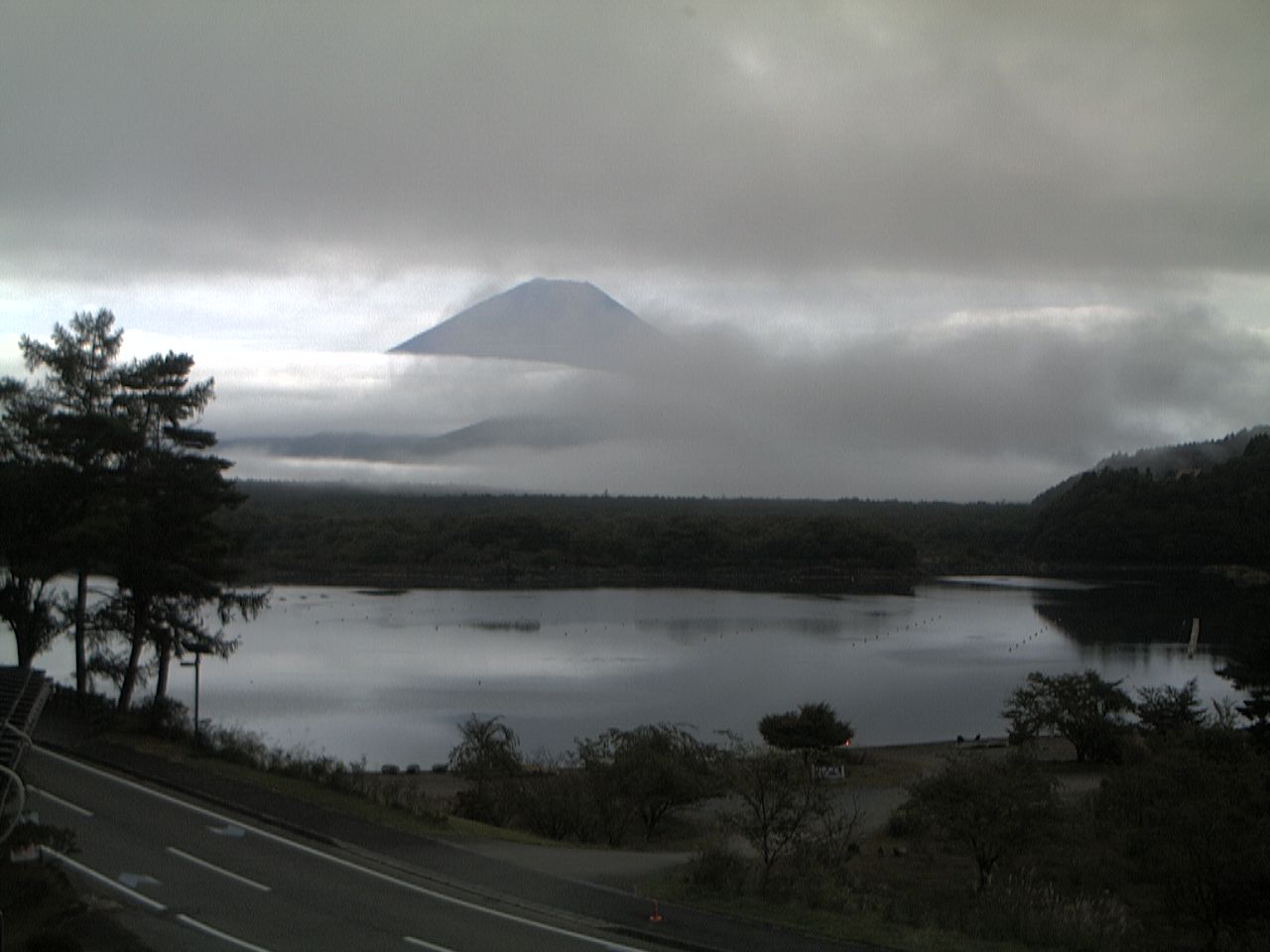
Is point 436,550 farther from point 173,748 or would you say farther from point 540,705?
point 173,748

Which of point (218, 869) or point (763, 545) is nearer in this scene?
point (218, 869)

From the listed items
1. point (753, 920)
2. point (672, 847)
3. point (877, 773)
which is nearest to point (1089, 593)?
point (877, 773)

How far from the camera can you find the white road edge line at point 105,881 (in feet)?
30.5

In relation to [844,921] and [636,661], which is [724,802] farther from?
[636,661]

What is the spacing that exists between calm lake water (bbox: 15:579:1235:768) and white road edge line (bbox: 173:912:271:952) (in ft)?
61.7

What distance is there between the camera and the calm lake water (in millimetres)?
34000

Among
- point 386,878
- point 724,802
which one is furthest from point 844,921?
point 724,802

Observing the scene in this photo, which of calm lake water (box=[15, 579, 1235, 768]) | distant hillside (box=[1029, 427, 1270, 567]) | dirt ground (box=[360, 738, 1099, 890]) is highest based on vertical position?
distant hillside (box=[1029, 427, 1270, 567])

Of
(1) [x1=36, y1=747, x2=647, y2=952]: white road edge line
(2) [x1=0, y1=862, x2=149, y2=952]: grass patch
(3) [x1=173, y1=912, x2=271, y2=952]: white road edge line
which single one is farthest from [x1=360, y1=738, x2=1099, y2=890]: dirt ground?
(2) [x1=0, y1=862, x2=149, y2=952]: grass patch

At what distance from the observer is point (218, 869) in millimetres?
10492

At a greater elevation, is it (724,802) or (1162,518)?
(1162,518)

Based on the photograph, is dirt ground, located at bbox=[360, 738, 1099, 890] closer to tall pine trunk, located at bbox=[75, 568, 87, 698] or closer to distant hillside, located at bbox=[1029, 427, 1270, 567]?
tall pine trunk, located at bbox=[75, 568, 87, 698]

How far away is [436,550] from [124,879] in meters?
84.1

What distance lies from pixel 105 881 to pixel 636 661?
125 ft
